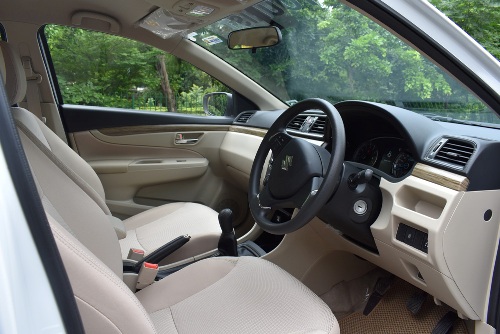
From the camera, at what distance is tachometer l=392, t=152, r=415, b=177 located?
1609 millimetres

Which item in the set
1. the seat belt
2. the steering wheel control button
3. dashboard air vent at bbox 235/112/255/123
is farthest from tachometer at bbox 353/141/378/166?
the seat belt

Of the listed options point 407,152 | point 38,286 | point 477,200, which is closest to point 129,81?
point 407,152

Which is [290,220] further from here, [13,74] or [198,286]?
[13,74]

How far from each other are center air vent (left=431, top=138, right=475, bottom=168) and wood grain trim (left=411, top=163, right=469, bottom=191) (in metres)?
0.04

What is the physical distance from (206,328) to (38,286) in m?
0.78

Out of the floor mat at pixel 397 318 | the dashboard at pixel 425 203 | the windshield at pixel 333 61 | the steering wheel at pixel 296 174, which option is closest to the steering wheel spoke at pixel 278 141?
the steering wheel at pixel 296 174

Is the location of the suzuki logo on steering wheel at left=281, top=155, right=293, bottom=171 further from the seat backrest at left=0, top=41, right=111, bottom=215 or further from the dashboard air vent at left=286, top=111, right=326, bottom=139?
the seat backrest at left=0, top=41, right=111, bottom=215

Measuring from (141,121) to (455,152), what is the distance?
215cm

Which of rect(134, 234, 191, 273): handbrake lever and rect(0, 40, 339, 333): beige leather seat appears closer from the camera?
rect(0, 40, 339, 333): beige leather seat

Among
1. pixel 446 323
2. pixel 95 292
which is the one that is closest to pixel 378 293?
pixel 446 323

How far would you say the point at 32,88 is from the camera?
271 cm

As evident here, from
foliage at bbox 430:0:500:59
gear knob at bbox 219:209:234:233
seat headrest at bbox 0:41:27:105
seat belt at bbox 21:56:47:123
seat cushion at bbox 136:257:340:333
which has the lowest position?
gear knob at bbox 219:209:234:233

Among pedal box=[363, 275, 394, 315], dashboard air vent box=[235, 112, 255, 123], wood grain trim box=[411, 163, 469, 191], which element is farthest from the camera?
dashboard air vent box=[235, 112, 255, 123]

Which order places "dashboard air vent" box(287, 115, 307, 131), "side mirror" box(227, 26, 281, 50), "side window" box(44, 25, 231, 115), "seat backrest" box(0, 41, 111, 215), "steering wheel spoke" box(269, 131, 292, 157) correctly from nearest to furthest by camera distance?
"seat backrest" box(0, 41, 111, 215) < "steering wheel spoke" box(269, 131, 292, 157) < "side mirror" box(227, 26, 281, 50) < "dashboard air vent" box(287, 115, 307, 131) < "side window" box(44, 25, 231, 115)
